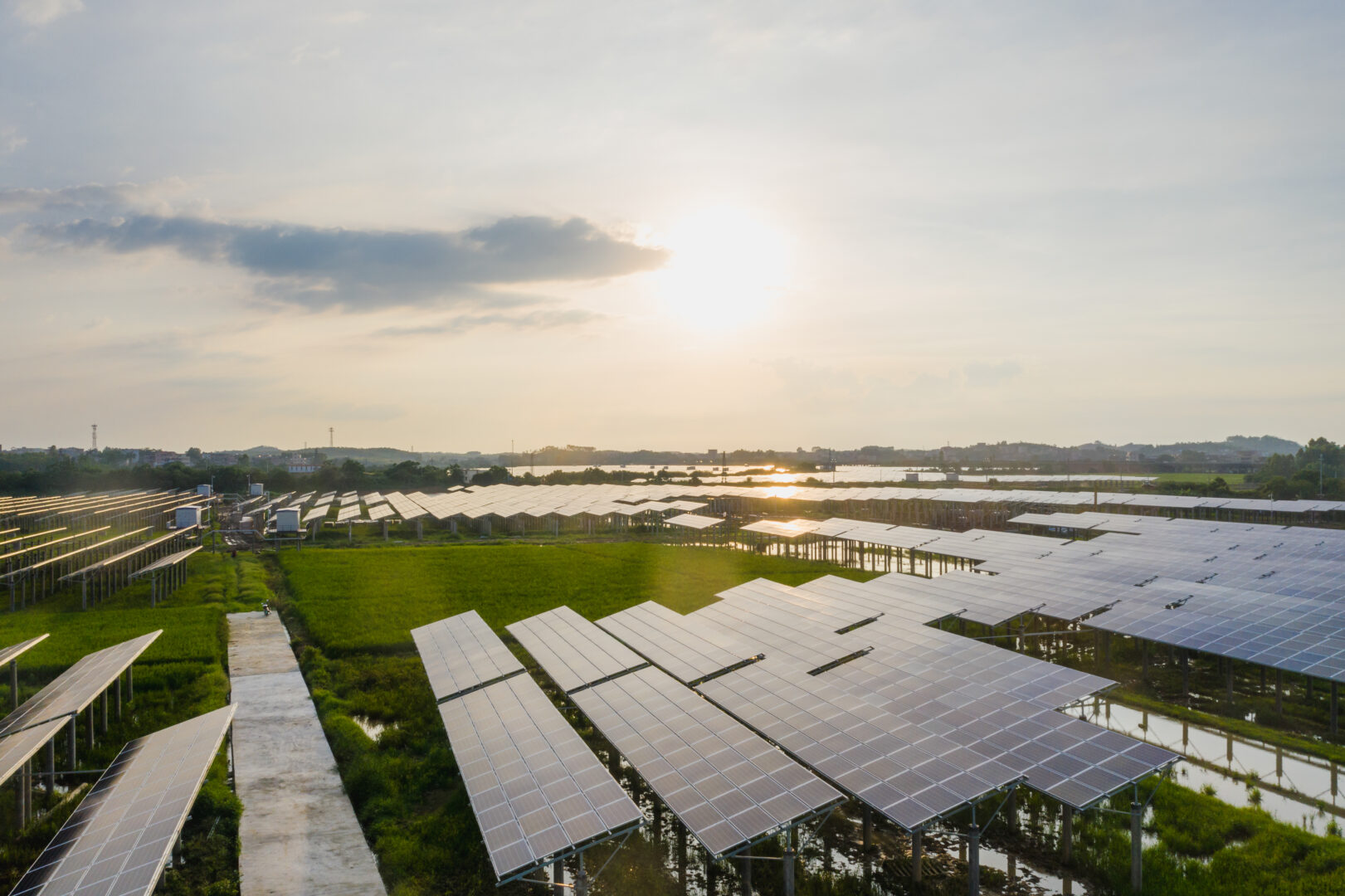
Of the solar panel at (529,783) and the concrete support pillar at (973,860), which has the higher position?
the solar panel at (529,783)

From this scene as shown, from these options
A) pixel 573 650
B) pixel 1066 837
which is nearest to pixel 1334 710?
pixel 1066 837

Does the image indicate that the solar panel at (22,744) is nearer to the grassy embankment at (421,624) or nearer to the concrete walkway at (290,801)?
the concrete walkway at (290,801)

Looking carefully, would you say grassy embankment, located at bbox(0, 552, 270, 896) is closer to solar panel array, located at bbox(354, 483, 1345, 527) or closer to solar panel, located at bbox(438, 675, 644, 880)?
solar panel, located at bbox(438, 675, 644, 880)

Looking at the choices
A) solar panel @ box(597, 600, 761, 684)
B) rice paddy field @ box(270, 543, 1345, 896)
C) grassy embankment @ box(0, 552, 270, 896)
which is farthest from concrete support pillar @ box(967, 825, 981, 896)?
grassy embankment @ box(0, 552, 270, 896)

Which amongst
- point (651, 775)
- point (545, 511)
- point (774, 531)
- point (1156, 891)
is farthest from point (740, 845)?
point (545, 511)

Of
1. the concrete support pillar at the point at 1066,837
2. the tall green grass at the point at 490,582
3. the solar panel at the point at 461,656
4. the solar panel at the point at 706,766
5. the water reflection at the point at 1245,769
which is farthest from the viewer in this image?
the tall green grass at the point at 490,582

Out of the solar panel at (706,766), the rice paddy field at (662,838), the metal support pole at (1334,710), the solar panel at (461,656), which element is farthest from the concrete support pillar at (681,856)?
the metal support pole at (1334,710)
